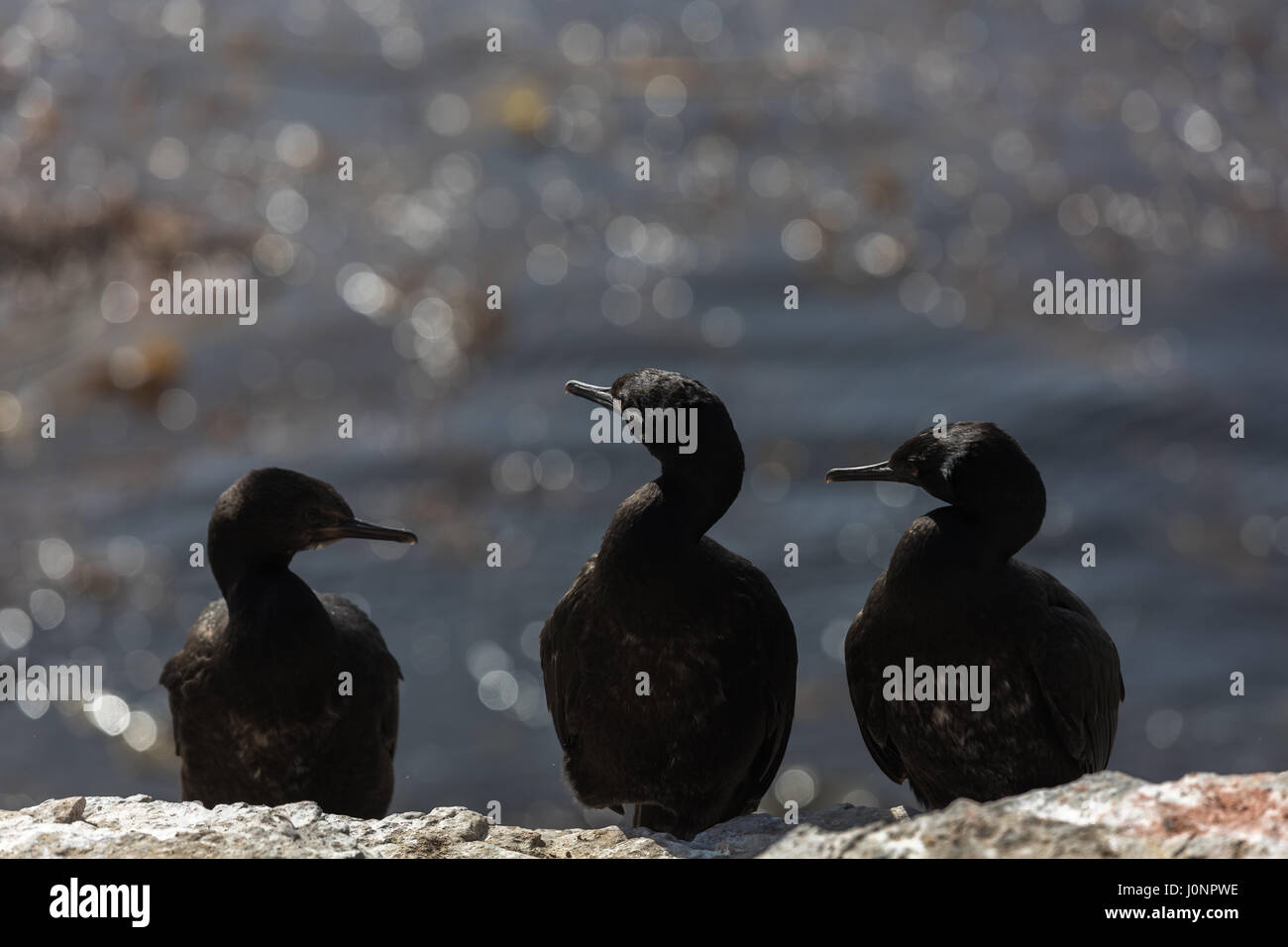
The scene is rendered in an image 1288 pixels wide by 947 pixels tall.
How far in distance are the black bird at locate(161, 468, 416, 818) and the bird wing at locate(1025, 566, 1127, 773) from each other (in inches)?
110

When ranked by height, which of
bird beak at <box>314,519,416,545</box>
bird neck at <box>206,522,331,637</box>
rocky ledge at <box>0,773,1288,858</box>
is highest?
bird beak at <box>314,519,416,545</box>

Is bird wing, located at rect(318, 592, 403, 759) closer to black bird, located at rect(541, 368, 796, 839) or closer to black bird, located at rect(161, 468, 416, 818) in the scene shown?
black bird, located at rect(161, 468, 416, 818)

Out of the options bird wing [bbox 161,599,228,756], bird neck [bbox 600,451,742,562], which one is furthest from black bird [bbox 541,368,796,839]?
bird wing [bbox 161,599,228,756]

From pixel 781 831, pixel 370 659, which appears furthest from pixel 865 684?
pixel 370 659

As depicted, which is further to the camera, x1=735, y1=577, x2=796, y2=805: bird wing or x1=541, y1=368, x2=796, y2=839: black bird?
x1=735, y1=577, x2=796, y2=805: bird wing

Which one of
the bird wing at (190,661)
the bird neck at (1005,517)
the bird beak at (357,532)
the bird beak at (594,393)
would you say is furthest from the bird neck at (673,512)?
the bird wing at (190,661)

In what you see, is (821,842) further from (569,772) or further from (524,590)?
(524,590)

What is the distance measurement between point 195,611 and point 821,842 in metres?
13.4

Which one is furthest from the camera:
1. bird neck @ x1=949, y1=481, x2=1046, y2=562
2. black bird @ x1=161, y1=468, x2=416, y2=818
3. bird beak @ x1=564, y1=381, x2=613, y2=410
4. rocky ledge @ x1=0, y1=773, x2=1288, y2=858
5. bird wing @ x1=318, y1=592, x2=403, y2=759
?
bird wing @ x1=318, y1=592, x2=403, y2=759

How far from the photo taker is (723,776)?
21.2ft

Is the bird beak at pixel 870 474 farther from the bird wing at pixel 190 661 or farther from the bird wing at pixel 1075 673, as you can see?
the bird wing at pixel 190 661

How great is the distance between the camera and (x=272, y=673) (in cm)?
697

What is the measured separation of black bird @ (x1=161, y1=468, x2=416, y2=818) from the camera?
6996mm

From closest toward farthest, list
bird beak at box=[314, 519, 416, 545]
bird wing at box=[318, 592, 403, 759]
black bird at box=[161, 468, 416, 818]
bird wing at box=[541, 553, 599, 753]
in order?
1. bird wing at box=[541, 553, 599, 753]
2. black bird at box=[161, 468, 416, 818]
3. bird beak at box=[314, 519, 416, 545]
4. bird wing at box=[318, 592, 403, 759]
